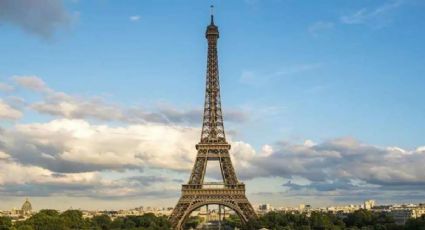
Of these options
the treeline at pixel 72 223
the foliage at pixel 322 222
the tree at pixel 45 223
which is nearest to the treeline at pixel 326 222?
the foliage at pixel 322 222

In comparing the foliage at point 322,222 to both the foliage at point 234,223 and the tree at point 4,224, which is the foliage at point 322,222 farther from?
the tree at point 4,224

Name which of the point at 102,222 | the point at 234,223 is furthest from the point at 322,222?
the point at 234,223

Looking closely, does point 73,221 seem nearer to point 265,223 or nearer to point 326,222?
point 265,223

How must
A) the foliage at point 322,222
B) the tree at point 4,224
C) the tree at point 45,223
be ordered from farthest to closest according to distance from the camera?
the foliage at point 322,222 < the tree at point 4,224 < the tree at point 45,223

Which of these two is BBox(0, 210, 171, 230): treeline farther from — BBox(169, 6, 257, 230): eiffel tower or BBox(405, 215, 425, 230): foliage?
BBox(405, 215, 425, 230): foliage

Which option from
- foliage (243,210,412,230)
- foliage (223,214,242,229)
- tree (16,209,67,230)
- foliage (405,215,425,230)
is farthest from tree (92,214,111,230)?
foliage (405,215,425,230)

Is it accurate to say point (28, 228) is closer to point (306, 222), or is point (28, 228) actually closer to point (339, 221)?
point (306, 222)

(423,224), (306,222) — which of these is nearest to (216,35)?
(306,222)
